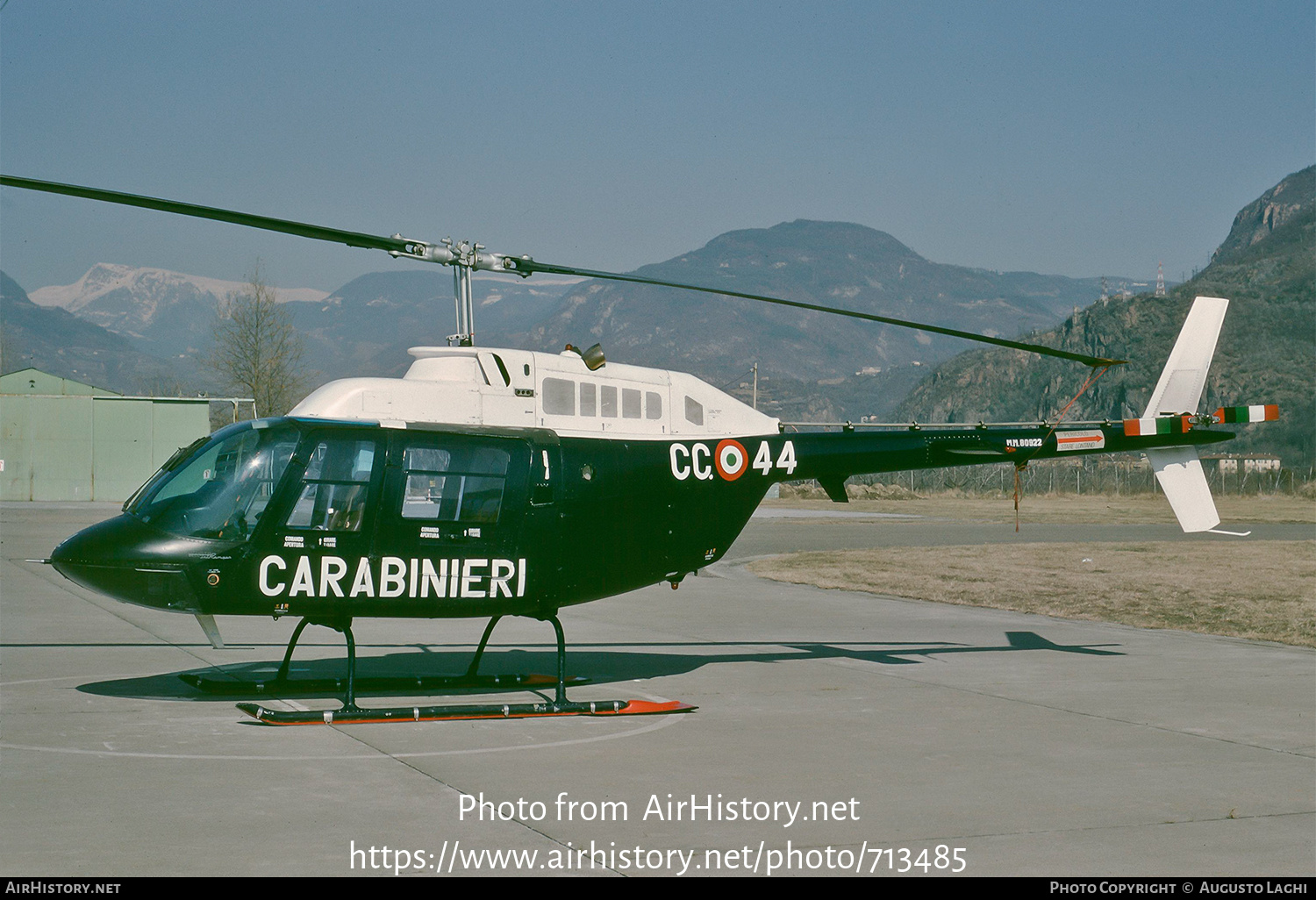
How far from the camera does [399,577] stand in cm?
1027

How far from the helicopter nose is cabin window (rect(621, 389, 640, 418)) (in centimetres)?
433

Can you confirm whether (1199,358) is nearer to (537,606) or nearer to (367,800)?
(537,606)

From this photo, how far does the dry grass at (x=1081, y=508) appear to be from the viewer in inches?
1908

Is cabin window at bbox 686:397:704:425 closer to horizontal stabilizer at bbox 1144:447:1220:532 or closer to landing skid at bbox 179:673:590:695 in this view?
landing skid at bbox 179:673:590:695

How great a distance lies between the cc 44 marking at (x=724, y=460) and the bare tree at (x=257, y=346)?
5493 cm

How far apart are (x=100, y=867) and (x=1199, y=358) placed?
13.0m

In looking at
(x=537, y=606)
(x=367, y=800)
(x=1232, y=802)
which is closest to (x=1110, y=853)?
(x=1232, y=802)

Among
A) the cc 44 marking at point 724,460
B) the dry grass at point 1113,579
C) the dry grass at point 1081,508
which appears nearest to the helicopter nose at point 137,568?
the cc 44 marking at point 724,460

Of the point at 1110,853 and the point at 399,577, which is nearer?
the point at 1110,853

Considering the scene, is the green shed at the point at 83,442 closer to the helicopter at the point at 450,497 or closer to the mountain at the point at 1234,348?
the helicopter at the point at 450,497

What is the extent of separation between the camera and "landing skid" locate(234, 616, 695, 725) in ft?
32.0

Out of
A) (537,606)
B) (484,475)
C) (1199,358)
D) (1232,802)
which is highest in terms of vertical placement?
(1199,358)
